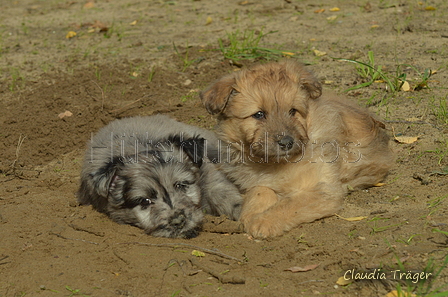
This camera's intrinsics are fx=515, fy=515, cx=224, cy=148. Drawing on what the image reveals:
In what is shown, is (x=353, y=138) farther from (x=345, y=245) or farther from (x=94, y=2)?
(x=94, y=2)

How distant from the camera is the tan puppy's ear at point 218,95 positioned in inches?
182

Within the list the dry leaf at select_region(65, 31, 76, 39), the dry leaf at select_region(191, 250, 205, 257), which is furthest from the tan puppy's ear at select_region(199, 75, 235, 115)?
the dry leaf at select_region(65, 31, 76, 39)

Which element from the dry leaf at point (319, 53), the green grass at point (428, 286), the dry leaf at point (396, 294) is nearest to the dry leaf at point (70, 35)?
the dry leaf at point (319, 53)

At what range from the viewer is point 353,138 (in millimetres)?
5156

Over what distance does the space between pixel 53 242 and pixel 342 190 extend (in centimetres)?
253

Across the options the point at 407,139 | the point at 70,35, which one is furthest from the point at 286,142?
the point at 70,35

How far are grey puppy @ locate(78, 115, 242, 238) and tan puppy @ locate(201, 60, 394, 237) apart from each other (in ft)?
0.80

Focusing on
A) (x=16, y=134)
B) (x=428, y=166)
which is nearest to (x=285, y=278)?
(x=428, y=166)

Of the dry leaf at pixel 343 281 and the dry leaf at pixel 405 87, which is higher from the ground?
the dry leaf at pixel 343 281

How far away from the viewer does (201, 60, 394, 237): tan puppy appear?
4.36 meters

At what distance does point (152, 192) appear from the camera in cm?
447

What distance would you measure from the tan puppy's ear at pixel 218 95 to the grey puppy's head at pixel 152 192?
0.58 metres

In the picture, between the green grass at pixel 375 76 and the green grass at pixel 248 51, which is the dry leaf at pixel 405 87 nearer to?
the green grass at pixel 375 76

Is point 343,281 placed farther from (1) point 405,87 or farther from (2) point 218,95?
(1) point 405,87
